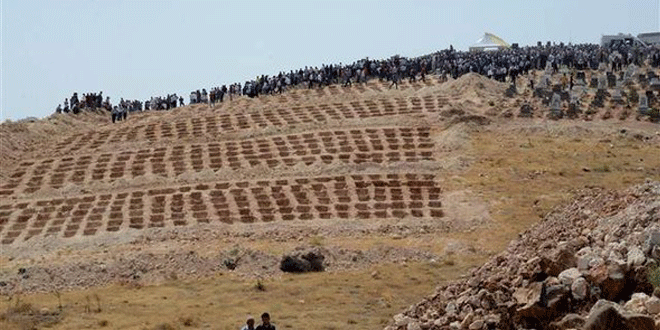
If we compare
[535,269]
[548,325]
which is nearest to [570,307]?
[548,325]

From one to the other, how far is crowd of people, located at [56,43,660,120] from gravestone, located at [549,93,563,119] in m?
7.92

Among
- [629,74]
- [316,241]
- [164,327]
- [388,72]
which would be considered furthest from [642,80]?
[164,327]

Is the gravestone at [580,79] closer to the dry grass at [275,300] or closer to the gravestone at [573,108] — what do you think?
the gravestone at [573,108]

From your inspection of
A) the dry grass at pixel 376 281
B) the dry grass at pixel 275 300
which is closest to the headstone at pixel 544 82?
the dry grass at pixel 376 281

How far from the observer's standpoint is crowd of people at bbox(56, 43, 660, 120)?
52781 mm

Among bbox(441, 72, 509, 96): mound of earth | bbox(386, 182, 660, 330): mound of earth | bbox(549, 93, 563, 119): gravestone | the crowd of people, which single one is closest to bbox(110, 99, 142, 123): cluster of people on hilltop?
the crowd of people

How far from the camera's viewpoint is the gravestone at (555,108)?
42084 millimetres

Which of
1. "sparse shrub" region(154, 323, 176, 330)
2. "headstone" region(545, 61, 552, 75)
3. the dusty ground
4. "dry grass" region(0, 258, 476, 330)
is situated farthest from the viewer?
"headstone" region(545, 61, 552, 75)

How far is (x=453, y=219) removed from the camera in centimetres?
3067

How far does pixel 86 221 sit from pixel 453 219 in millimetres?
13156

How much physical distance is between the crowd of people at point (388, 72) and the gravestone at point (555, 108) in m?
7.92

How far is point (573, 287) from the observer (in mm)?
11422

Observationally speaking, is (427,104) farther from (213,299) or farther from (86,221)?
(213,299)

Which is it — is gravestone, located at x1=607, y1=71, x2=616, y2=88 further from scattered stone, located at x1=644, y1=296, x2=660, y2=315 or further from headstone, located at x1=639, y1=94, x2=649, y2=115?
scattered stone, located at x1=644, y1=296, x2=660, y2=315
